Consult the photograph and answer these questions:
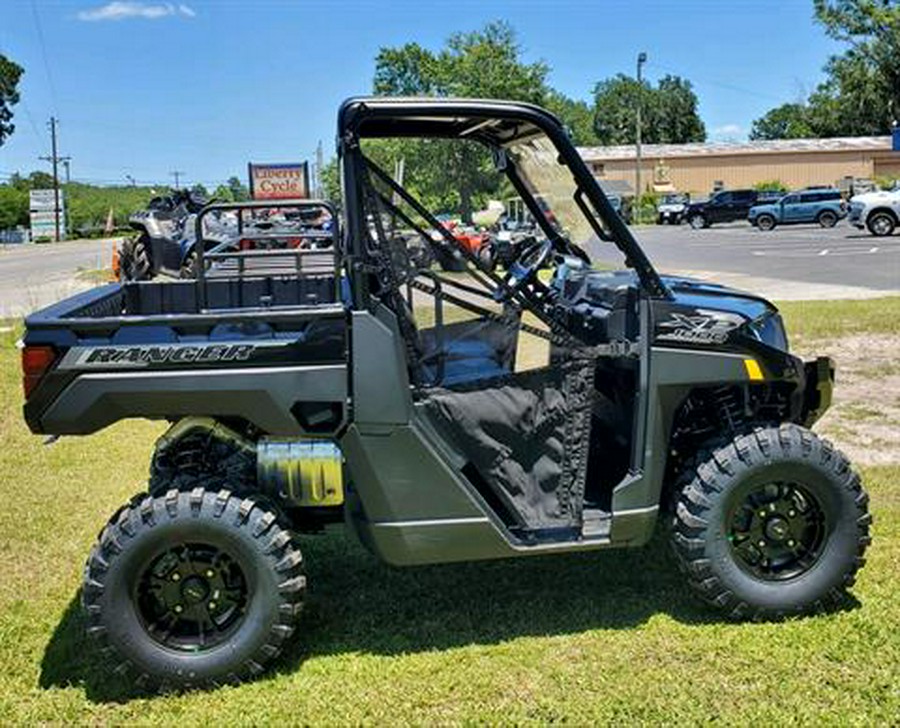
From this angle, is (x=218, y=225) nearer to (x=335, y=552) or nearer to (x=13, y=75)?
(x=335, y=552)

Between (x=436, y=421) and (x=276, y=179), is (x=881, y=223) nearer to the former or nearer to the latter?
(x=276, y=179)

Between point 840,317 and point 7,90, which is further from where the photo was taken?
point 7,90

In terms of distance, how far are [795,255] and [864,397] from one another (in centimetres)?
1758

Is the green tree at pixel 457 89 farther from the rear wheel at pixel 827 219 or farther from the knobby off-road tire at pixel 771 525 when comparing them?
the rear wheel at pixel 827 219

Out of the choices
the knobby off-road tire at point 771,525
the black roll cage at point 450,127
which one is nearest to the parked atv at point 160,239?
the black roll cage at point 450,127

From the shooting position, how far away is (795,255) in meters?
24.6

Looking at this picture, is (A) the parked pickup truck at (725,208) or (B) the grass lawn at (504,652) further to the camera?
(A) the parked pickup truck at (725,208)

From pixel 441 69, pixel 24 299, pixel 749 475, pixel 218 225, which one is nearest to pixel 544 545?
pixel 749 475

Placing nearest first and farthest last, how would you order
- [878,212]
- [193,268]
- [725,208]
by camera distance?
1. [193,268]
2. [878,212]
3. [725,208]

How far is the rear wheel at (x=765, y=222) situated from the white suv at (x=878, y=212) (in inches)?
439

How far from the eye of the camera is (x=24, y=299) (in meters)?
19.6

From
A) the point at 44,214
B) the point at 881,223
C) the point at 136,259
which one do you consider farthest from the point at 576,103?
the point at 136,259

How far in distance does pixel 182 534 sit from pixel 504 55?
4388cm

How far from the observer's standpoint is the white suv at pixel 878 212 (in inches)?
1122
